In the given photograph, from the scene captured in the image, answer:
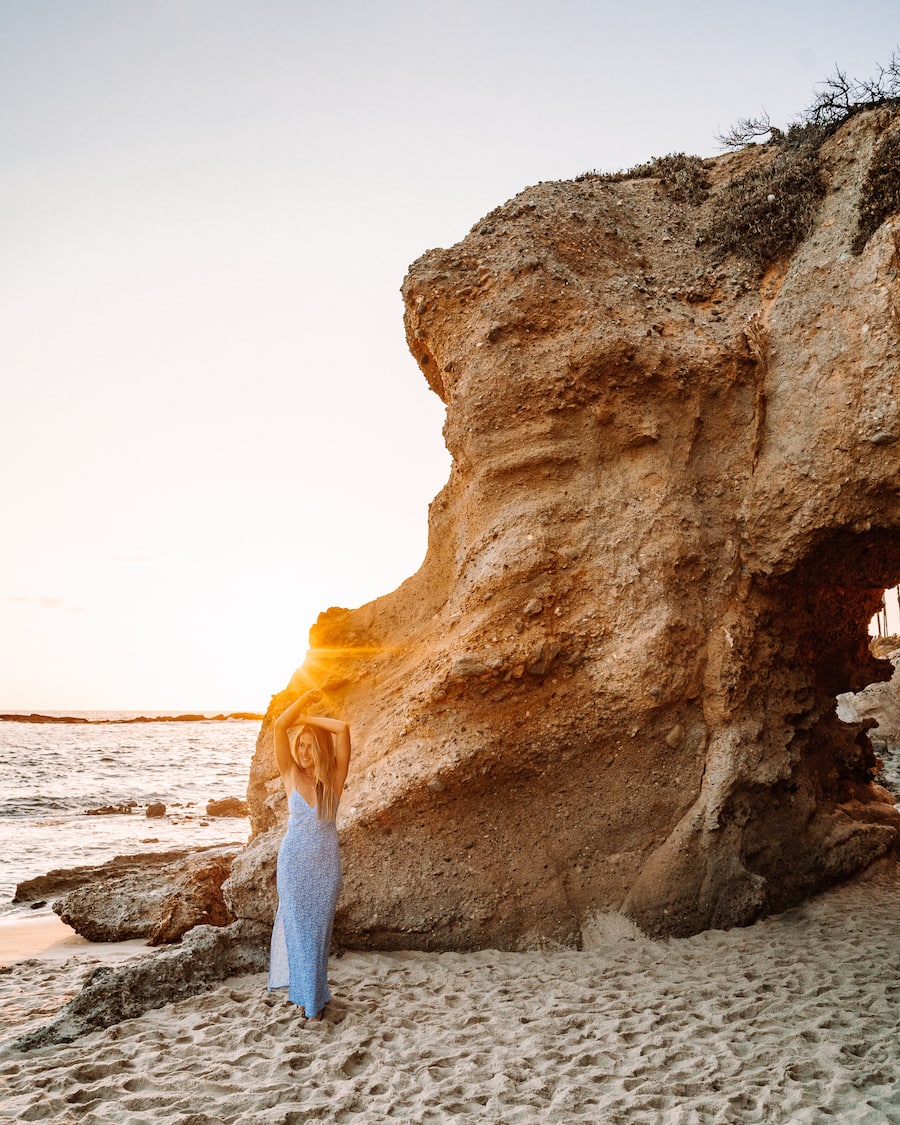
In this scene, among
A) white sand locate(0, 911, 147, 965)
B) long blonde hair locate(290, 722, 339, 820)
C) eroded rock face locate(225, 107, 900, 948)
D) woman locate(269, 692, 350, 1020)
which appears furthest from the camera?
white sand locate(0, 911, 147, 965)

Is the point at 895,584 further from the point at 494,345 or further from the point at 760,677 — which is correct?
the point at 494,345

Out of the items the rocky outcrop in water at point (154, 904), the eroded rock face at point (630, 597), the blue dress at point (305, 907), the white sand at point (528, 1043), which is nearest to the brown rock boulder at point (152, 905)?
the rocky outcrop in water at point (154, 904)

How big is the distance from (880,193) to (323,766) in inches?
250

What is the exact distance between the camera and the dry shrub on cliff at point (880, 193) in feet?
22.5

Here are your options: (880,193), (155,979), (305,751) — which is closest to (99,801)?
(155,979)

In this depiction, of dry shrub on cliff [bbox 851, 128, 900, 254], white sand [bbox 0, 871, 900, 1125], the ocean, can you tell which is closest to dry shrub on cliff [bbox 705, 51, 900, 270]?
dry shrub on cliff [bbox 851, 128, 900, 254]

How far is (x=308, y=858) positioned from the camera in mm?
5344

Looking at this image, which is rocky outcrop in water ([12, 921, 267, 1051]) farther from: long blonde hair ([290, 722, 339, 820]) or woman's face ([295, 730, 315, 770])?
woman's face ([295, 730, 315, 770])

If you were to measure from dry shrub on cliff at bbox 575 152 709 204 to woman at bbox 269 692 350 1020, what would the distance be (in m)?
6.50

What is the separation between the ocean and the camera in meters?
13.7

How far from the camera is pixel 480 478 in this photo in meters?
7.24

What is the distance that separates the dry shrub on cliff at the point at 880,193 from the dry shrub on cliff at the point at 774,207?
53 centimetres

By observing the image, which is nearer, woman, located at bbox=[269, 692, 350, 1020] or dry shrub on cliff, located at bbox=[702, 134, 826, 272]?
woman, located at bbox=[269, 692, 350, 1020]

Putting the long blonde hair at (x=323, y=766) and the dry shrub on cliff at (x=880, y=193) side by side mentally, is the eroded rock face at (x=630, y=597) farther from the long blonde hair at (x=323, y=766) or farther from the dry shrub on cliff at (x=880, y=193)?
the long blonde hair at (x=323, y=766)
